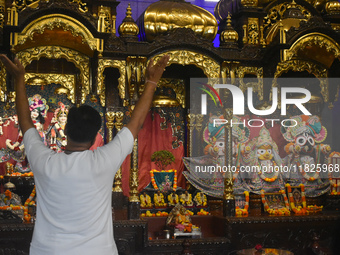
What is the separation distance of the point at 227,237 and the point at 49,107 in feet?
10.8

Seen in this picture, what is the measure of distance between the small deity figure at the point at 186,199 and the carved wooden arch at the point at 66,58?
2.08 m

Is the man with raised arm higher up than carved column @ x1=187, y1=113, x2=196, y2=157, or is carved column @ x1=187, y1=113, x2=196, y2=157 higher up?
carved column @ x1=187, y1=113, x2=196, y2=157

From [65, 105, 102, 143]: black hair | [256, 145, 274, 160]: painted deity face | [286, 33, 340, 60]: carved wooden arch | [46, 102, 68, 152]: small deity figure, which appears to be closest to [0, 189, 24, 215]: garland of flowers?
[46, 102, 68, 152]: small deity figure

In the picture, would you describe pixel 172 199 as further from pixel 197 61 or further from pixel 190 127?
pixel 197 61

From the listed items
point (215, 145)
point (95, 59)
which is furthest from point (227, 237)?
point (95, 59)

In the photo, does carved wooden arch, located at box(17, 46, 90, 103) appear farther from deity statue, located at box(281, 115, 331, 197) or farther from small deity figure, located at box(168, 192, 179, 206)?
deity statue, located at box(281, 115, 331, 197)

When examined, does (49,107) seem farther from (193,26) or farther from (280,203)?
(280,203)

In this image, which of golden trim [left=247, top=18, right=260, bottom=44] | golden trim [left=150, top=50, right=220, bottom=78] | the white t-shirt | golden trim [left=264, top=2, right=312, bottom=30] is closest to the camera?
the white t-shirt

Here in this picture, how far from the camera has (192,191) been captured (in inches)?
316

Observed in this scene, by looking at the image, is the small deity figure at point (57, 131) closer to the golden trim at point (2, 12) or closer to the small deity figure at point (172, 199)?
the golden trim at point (2, 12)

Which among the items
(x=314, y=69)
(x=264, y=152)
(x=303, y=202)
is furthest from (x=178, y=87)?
(x=303, y=202)

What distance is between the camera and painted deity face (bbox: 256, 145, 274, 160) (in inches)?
309

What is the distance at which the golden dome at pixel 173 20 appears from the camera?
7531 mm

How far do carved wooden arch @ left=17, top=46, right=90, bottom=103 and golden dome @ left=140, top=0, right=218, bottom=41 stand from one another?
3.50 feet
